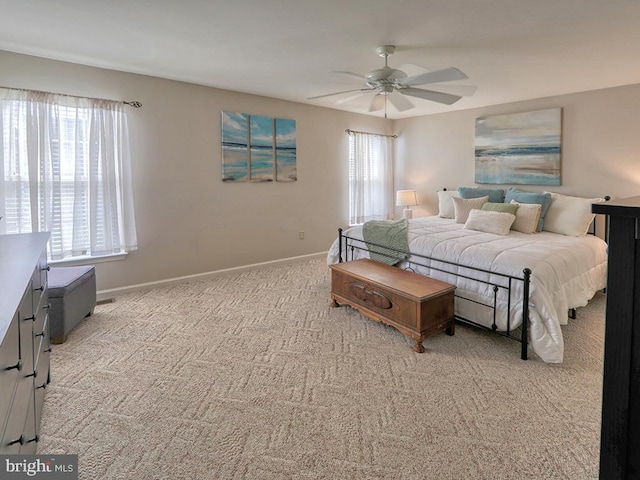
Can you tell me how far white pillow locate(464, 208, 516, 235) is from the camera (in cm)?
381

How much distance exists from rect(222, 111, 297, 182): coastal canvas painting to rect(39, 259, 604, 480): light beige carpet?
2232mm

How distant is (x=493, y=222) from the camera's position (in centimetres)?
384

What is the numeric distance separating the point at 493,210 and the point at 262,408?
11.3 ft

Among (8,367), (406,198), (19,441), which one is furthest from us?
(406,198)

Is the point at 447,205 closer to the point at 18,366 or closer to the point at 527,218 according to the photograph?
the point at 527,218

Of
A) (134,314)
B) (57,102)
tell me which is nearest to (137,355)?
(134,314)

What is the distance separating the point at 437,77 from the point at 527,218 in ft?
6.97

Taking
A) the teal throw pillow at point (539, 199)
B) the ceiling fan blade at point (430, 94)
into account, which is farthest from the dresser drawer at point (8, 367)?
the teal throw pillow at point (539, 199)

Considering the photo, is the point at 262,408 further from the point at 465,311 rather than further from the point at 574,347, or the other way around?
the point at 574,347

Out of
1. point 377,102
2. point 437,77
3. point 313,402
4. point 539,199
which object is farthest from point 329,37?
point 539,199

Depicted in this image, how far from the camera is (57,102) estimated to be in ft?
11.3

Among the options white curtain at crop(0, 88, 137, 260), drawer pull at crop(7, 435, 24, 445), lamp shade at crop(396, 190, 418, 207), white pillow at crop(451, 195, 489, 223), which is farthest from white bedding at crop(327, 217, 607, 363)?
white curtain at crop(0, 88, 137, 260)

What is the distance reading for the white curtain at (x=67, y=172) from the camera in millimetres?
3305

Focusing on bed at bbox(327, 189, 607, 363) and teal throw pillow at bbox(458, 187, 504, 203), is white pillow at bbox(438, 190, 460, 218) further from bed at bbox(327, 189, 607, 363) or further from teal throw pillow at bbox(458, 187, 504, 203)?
bed at bbox(327, 189, 607, 363)
